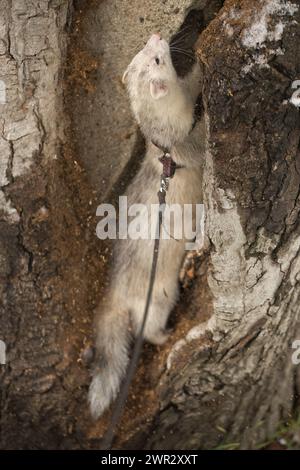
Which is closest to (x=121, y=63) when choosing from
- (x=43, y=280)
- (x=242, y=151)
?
(x=242, y=151)

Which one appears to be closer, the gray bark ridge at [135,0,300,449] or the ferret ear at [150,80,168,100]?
the gray bark ridge at [135,0,300,449]

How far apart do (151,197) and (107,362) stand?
771mm

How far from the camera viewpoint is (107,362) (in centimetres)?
288

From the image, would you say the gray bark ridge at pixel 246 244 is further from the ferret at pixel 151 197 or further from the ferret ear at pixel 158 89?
the ferret ear at pixel 158 89

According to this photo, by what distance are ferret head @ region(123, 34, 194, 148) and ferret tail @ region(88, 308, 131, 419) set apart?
84 centimetres

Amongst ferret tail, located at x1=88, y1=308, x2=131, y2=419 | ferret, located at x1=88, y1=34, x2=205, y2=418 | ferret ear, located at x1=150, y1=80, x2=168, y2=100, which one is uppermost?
ferret ear, located at x1=150, y1=80, x2=168, y2=100

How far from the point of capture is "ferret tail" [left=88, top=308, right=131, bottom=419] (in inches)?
113

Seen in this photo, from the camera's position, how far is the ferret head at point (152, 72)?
2.41 meters

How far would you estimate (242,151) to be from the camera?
2.07 meters

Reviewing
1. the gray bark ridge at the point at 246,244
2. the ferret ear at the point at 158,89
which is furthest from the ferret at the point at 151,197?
the gray bark ridge at the point at 246,244

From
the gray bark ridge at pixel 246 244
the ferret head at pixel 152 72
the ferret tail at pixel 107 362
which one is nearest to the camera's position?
the gray bark ridge at pixel 246 244

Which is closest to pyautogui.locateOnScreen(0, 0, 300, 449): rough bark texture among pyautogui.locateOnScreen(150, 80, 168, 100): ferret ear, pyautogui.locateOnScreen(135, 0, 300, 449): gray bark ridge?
pyautogui.locateOnScreen(135, 0, 300, 449): gray bark ridge

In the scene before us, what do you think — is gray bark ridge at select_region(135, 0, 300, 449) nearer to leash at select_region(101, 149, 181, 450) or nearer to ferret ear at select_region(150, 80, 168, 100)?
leash at select_region(101, 149, 181, 450)
